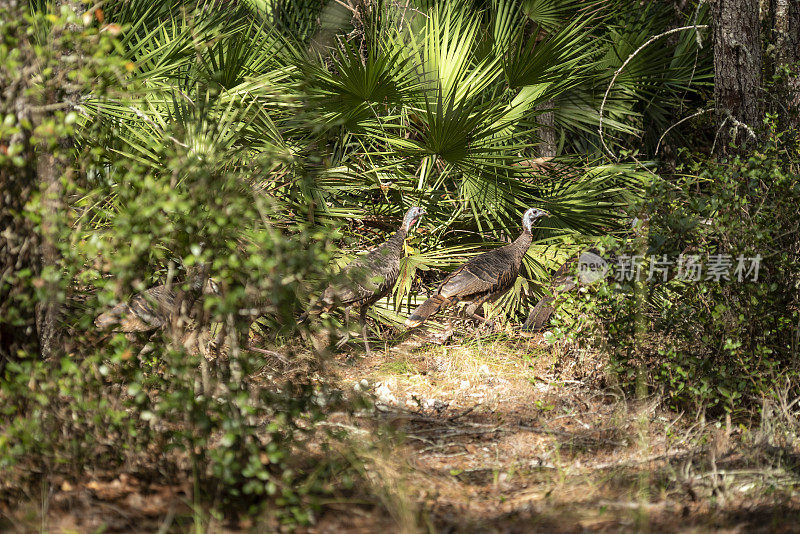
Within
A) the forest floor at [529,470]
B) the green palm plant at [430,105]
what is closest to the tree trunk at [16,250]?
the forest floor at [529,470]

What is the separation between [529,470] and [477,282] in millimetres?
2332

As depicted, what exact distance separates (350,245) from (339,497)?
3.63 metres

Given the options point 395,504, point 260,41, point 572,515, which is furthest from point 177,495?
point 260,41

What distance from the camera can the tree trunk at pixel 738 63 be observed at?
480 cm

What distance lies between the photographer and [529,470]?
373cm

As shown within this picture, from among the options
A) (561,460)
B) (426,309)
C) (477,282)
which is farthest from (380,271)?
(561,460)

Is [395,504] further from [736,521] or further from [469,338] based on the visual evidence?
[469,338]

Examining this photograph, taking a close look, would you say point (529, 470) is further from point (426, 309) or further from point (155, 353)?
point (426, 309)

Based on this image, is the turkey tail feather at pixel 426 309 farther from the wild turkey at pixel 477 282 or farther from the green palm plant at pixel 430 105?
the green palm plant at pixel 430 105

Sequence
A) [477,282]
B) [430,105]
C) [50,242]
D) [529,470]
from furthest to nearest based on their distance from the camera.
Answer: [430,105] < [477,282] < [529,470] < [50,242]

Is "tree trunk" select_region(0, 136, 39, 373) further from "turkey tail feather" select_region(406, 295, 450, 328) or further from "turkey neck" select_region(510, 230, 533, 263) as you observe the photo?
"turkey neck" select_region(510, 230, 533, 263)

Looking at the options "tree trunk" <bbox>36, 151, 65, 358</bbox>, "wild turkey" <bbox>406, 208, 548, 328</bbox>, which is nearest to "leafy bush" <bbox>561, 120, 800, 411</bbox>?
"wild turkey" <bbox>406, 208, 548, 328</bbox>

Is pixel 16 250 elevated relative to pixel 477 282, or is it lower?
elevated

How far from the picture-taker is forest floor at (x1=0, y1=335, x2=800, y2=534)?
2842mm
